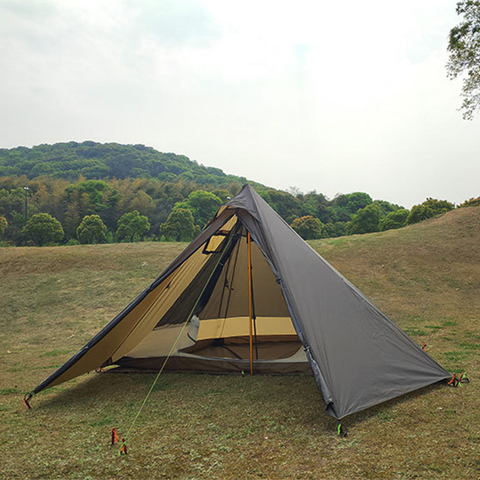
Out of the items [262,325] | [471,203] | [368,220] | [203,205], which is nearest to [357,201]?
[368,220]

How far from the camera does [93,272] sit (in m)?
14.7

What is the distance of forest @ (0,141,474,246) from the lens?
30672mm

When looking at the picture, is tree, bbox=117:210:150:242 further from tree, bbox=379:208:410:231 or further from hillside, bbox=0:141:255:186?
hillside, bbox=0:141:255:186

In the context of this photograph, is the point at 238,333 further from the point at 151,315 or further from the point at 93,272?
the point at 93,272

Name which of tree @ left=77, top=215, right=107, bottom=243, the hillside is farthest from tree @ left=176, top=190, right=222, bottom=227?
the hillside

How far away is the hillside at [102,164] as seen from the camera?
58.2 m

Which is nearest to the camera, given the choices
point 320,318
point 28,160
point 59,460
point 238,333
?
point 59,460

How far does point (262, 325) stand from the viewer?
6.28m

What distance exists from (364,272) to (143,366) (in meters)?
10.1

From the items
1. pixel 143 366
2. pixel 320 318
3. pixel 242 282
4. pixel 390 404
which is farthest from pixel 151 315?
pixel 390 404

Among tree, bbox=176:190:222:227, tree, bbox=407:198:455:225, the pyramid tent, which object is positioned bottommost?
the pyramid tent

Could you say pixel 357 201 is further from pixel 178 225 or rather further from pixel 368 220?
pixel 178 225

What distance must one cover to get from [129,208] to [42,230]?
15127 millimetres

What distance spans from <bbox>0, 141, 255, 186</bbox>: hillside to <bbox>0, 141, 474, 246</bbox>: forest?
0.83 ft
